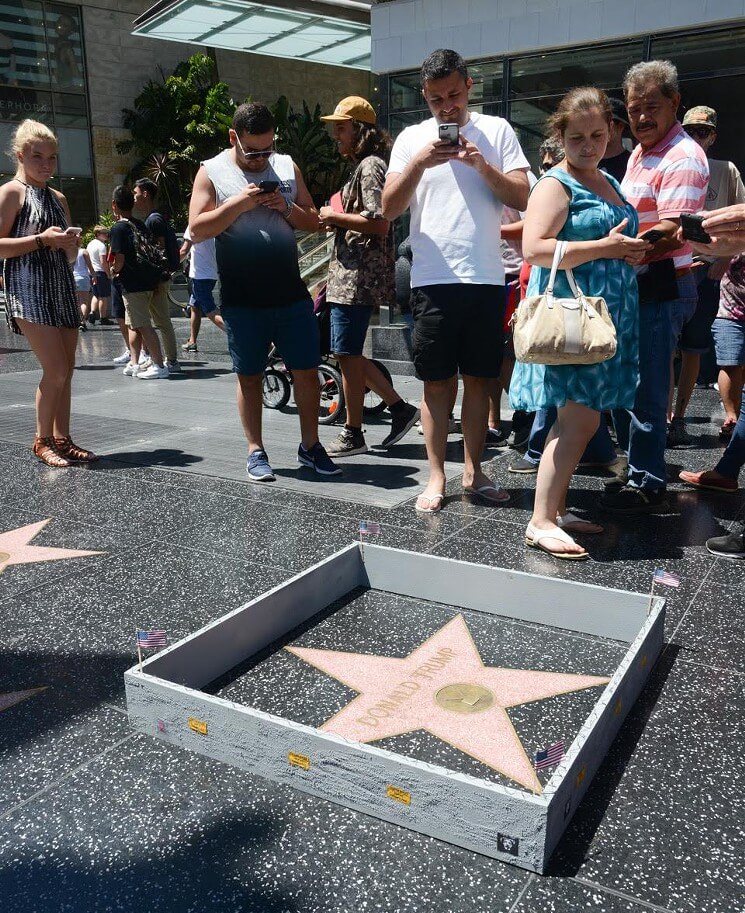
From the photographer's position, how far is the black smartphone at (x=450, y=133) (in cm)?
369

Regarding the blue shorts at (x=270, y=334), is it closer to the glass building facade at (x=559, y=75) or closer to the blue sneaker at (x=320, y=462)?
the blue sneaker at (x=320, y=462)

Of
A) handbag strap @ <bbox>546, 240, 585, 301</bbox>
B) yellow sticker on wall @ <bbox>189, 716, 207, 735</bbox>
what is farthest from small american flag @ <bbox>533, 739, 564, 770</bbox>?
handbag strap @ <bbox>546, 240, 585, 301</bbox>

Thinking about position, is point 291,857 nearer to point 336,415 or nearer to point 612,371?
point 612,371

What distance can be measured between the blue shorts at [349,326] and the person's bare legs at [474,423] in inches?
41.1

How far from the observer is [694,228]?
10.2 feet

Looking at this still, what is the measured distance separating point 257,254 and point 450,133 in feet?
4.43

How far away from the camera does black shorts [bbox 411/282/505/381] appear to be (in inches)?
163

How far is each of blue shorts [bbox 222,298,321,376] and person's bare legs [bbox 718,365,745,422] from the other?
283cm

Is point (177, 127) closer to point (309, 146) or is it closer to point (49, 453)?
point (309, 146)

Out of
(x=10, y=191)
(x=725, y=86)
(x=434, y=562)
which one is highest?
(x=725, y=86)

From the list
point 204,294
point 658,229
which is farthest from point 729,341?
point 204,294

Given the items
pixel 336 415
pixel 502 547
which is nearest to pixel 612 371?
pixel 502 547

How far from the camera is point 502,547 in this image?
150 inches

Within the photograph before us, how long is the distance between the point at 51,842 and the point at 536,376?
2.52 m
